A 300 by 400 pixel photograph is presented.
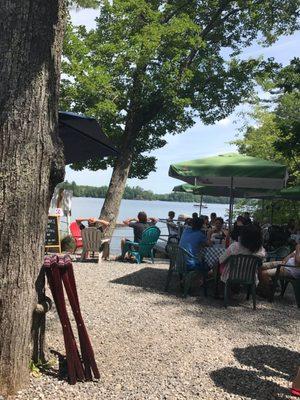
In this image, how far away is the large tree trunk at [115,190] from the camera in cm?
1341

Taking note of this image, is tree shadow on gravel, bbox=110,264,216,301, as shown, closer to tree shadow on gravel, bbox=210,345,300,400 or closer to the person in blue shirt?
the person in blue shirt

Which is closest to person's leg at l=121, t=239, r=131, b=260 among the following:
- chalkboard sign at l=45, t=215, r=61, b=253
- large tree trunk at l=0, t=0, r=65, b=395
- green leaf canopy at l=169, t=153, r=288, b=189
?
chalkboard sign at l=45, t=215, r=61, b=253

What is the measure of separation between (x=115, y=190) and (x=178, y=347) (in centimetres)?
909

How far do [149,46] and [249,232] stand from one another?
7.52m

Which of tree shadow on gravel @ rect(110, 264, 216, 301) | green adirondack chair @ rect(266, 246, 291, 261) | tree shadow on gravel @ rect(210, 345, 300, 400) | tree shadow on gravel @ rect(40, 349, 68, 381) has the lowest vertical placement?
tree shadow on gravel @ rect(210, 345, 300, 400)


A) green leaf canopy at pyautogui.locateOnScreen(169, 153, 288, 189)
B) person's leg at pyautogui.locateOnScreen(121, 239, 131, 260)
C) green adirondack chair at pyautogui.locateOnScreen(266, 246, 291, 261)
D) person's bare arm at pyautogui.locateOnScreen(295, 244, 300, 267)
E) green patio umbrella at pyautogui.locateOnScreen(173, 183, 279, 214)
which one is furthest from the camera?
green patio umbrella at pyautogui.locateOnScreen(173, 183, 279, 214)

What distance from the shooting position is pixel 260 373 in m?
4.17

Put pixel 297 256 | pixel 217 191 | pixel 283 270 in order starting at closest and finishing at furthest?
pixel 297 256 → pixel 283 270 → pixel 217 191

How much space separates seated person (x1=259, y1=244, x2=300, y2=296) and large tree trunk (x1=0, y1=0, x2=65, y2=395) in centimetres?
427

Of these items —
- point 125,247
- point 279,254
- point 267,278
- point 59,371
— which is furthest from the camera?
point 125,247

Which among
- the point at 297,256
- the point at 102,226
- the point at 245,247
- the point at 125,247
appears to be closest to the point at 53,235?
the point at 102,226

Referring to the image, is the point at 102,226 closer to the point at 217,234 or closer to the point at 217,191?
the point at 217,234

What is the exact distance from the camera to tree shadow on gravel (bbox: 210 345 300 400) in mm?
3789

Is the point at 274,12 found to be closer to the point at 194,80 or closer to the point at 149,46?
the point at 194,80
